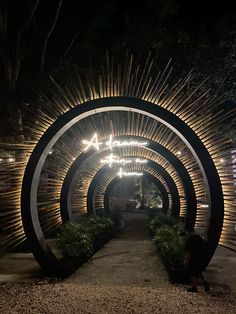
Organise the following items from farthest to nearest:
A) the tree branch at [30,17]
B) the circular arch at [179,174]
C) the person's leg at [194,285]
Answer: the tree branch at [30,17]
the circular arch at [179,174]
the person's leg at [194,285]

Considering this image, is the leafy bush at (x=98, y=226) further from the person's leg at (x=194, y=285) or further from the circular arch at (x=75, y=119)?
the person's leg at (x=194, y=285)

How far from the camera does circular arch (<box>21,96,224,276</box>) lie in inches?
257

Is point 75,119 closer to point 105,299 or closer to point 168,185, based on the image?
point 105,299

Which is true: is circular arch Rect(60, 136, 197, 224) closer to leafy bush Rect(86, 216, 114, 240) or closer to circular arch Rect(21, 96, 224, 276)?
leafy bush Rect(86, 216, 114, 240)

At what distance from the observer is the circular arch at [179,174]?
10.5m

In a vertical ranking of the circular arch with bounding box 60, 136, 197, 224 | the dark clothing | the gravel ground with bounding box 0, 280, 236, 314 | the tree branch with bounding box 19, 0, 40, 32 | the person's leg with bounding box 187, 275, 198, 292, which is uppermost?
the tree branch with bounding box 19, 0, 40, 32

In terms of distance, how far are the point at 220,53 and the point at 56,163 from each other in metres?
7.45

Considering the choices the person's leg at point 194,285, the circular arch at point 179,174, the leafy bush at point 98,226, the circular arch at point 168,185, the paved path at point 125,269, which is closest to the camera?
the person's leg at point 194,285

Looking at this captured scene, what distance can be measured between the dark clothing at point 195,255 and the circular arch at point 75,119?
362mm

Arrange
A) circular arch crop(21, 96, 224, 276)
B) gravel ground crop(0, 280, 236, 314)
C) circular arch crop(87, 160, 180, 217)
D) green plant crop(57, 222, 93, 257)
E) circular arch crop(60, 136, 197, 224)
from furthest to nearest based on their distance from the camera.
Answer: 1. circular arch crop(87, 160, 180, 217)
2. circular arch crop(60, 136, 197, 224)
3. green plant crop(57, 222, 93, 257)
4. circular arch crop(21, 96, 224, 276)
5. gravel ground crop(0, 280, 236, 314)

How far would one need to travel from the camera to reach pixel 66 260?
26.3ft

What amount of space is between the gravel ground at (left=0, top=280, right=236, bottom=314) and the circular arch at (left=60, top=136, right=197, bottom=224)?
13.1 feet

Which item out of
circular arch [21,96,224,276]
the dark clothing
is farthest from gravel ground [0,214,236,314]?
circular arch [21,96,224,276]

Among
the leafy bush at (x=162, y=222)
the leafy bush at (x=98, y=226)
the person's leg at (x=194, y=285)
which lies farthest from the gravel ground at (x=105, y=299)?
the leafy bush at (x=162, y=222)
